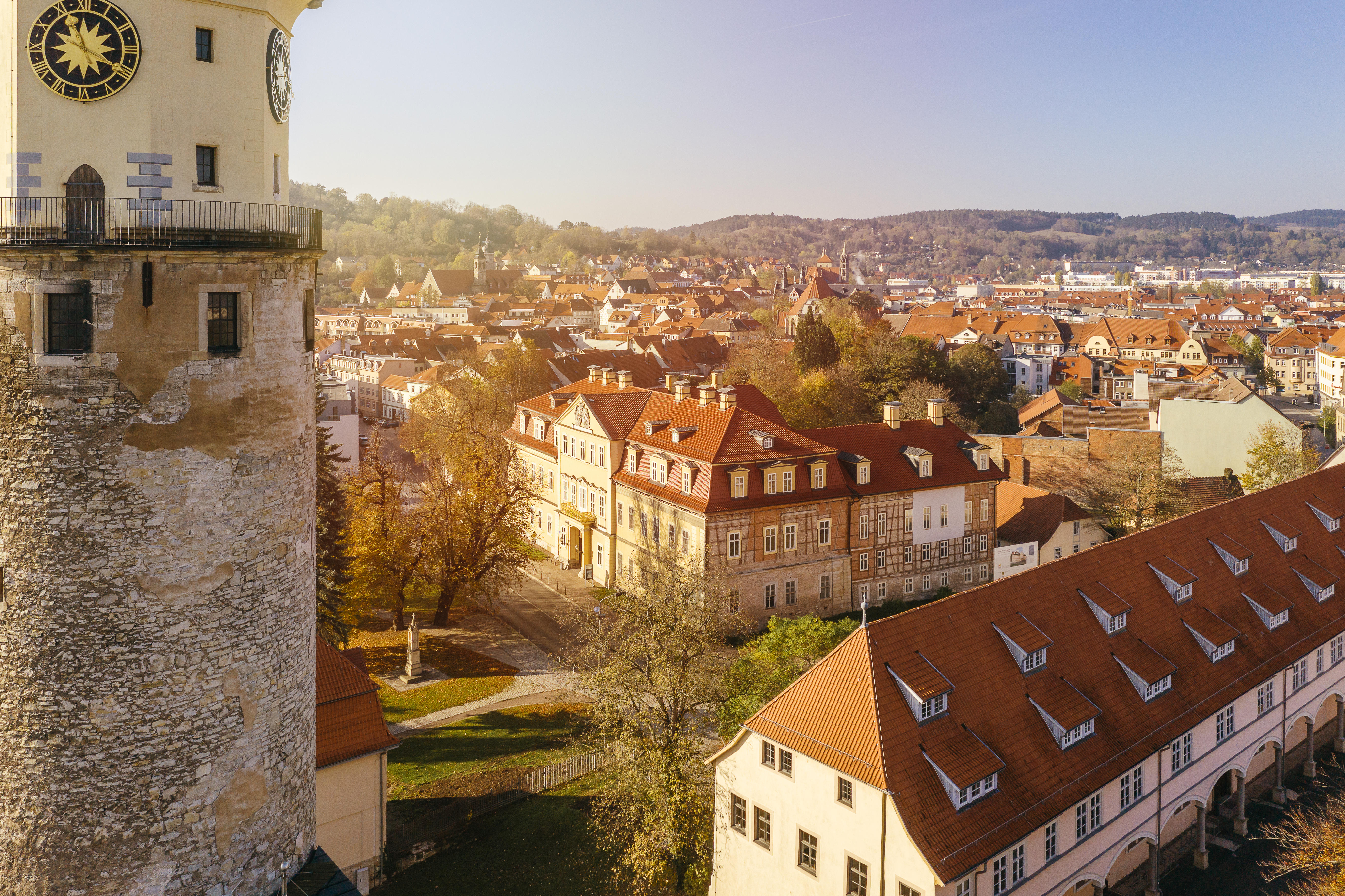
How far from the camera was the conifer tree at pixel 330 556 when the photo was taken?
3023 centimetres

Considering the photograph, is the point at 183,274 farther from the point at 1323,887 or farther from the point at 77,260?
the point at 1323,887

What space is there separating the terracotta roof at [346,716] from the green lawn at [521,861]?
9.65 ft

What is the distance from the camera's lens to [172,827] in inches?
495

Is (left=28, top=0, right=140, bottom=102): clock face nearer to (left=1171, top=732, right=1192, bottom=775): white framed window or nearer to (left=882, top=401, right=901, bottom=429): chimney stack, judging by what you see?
(left=1171, top=732, right=1192, bottom=775): white framed window

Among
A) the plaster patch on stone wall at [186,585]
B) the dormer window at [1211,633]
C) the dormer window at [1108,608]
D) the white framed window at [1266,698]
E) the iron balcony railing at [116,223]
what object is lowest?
the white framed window at [1266,698]

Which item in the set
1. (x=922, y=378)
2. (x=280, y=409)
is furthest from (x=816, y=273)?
(x=280, y=409)

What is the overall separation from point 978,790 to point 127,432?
13.8 m

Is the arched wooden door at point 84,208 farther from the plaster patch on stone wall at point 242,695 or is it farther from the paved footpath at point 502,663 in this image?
the paved footpath at point 502,663

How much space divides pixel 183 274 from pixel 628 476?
1113 inches

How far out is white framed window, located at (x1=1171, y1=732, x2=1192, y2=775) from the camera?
21.1 meters

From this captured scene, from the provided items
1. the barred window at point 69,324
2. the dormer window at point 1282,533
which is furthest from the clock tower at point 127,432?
the dormer window at point 1282,533

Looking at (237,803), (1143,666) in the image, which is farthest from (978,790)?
(237,803)

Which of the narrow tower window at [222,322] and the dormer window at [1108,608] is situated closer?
the narrow tower window at [222,322]

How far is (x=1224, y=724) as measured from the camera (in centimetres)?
2278
